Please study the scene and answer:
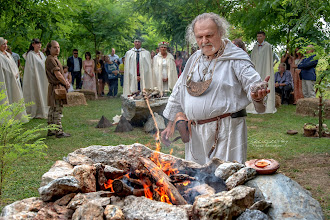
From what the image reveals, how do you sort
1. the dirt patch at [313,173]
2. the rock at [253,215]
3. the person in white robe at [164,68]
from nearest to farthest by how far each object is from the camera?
the rock at [253,215]
the dirt patch at [313,173]
the person in white robe at [164,68]

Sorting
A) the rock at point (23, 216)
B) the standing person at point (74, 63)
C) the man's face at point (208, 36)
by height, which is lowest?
the rock at point (23, 216)

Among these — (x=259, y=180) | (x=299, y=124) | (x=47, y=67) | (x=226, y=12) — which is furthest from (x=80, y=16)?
(x=259, y=180)

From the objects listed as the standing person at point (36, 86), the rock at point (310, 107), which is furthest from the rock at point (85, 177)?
the standing person at point (36, 86)

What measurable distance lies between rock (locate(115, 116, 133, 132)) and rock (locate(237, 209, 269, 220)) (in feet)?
23.2

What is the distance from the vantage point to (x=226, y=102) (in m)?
3.33

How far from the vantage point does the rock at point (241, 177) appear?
2.52 metres

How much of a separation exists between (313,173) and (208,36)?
133 inches

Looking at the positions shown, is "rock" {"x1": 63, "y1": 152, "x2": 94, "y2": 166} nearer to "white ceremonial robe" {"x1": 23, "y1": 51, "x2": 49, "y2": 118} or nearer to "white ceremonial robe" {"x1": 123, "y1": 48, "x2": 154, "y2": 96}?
"white ceremonial robe" {"x1": 23, "y1": 51, "x2": 49, "y2": 118}

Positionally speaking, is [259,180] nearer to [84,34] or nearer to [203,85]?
[203,85]

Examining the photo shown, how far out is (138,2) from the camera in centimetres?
1330

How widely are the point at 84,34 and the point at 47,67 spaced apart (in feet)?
33.3

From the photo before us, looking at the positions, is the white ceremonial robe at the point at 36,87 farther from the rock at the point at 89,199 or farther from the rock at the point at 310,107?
the rock at the point at 89,199

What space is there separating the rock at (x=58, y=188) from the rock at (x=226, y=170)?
3.46 feet

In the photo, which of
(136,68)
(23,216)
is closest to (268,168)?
(23,216)
